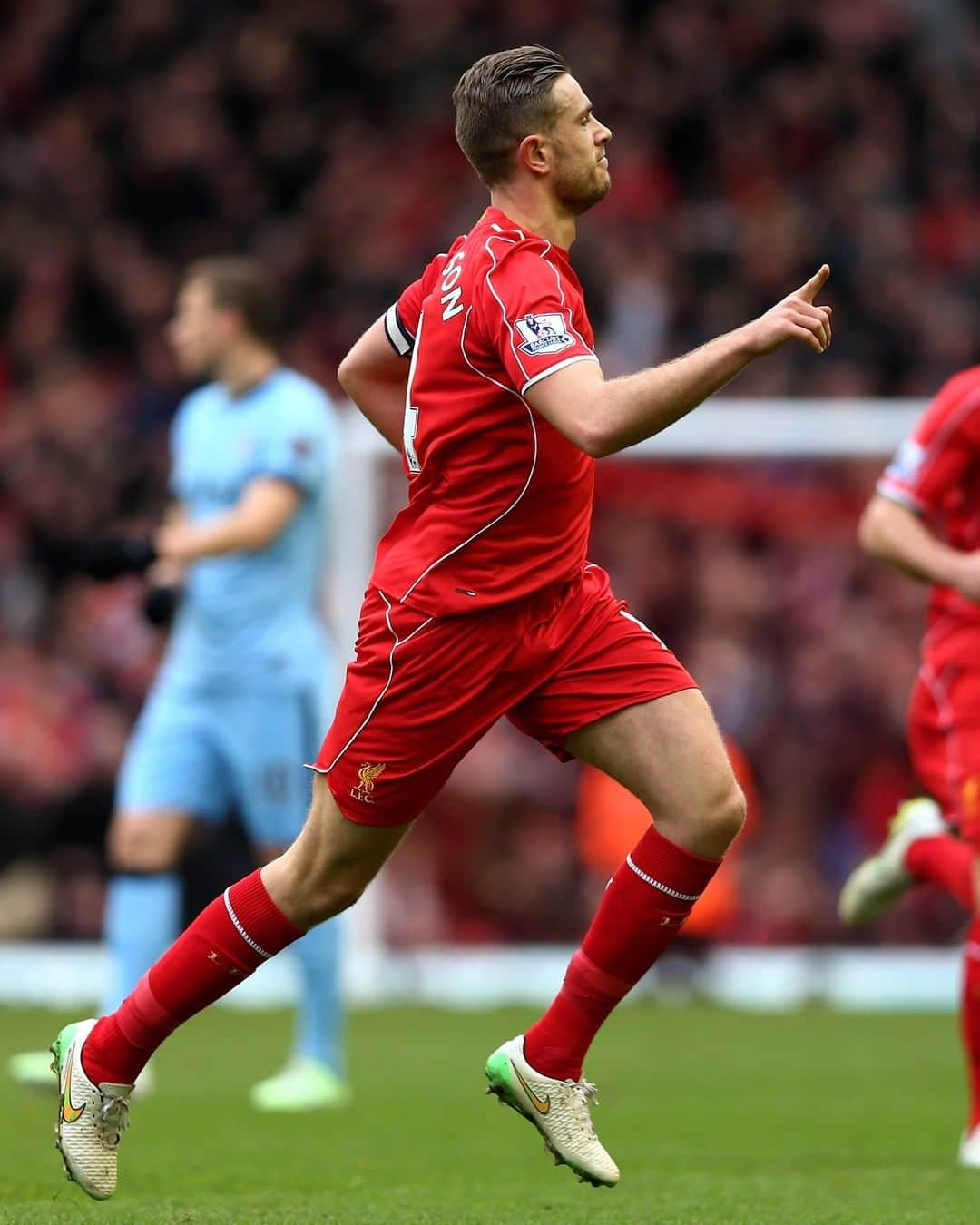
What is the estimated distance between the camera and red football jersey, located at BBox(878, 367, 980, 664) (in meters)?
5.59

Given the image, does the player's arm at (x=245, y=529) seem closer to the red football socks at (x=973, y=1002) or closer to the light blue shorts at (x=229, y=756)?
the light blue shorts at (x=229, y=756)

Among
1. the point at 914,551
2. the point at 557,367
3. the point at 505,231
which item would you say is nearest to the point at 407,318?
the point at 505,231

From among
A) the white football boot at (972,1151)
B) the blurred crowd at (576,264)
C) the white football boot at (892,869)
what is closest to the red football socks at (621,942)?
the white football boot at (972,1151)

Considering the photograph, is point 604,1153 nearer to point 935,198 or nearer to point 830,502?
point 830,502

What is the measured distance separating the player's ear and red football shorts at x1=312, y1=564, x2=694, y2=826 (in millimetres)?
810

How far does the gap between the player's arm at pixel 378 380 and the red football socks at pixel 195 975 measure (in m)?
1.01

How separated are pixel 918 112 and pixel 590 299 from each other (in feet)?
9.73

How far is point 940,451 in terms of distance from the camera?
5.61 meters

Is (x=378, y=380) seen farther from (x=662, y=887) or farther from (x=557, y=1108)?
(x=557, y=1108)

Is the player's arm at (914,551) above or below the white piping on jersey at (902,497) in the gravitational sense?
below

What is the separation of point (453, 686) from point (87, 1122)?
3.61 ft

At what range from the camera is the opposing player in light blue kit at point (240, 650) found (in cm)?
691

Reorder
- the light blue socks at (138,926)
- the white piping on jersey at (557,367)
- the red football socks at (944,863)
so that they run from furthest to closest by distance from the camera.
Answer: the light blue socks at (138,926) < the red football socks at (944,863) < the white piping on jersey at (557,367)

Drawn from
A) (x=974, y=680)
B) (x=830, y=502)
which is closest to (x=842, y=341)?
(x=830, y=502)
